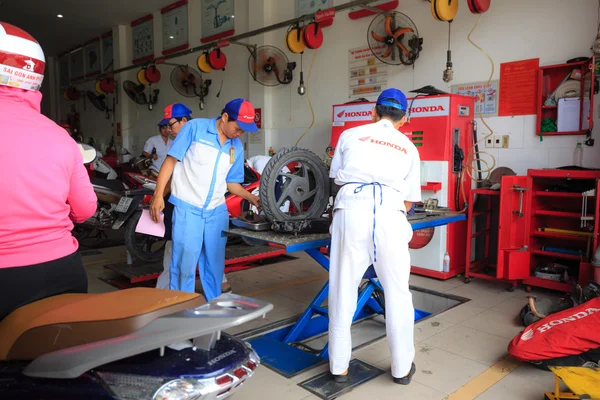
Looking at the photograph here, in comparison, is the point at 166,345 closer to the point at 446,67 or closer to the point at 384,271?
the point at 384,271

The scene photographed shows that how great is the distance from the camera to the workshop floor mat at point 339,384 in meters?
2.39

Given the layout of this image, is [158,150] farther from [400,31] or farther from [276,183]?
[276,183]

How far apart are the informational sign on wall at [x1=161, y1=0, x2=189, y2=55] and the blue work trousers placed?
6.79m

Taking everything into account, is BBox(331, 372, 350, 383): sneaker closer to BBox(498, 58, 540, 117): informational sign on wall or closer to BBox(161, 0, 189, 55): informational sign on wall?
BBox(498, 58, 540, 117): informational sign on wall

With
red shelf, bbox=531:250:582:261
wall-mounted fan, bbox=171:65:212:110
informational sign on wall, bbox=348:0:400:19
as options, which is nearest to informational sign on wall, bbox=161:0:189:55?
wall-mounted fan, bbox=171:65:212:110

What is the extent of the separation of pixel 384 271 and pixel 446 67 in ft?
10.6

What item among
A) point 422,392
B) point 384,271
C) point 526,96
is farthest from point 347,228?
point 526,96

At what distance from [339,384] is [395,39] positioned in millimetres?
3871

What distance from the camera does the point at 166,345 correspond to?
1.17 meters

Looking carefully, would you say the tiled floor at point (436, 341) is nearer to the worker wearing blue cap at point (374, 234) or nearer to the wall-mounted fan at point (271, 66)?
the worker wearing blue cap at point (374, 234)

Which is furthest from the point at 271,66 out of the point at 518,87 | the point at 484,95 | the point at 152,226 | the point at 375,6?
the point at 152,226

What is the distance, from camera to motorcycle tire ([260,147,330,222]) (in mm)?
2689

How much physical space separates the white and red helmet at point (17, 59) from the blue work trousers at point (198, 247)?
157 cm

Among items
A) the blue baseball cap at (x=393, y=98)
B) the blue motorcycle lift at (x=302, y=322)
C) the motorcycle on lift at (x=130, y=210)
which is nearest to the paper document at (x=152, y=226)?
the blue motorcycle lift at (x=302, y=322)
